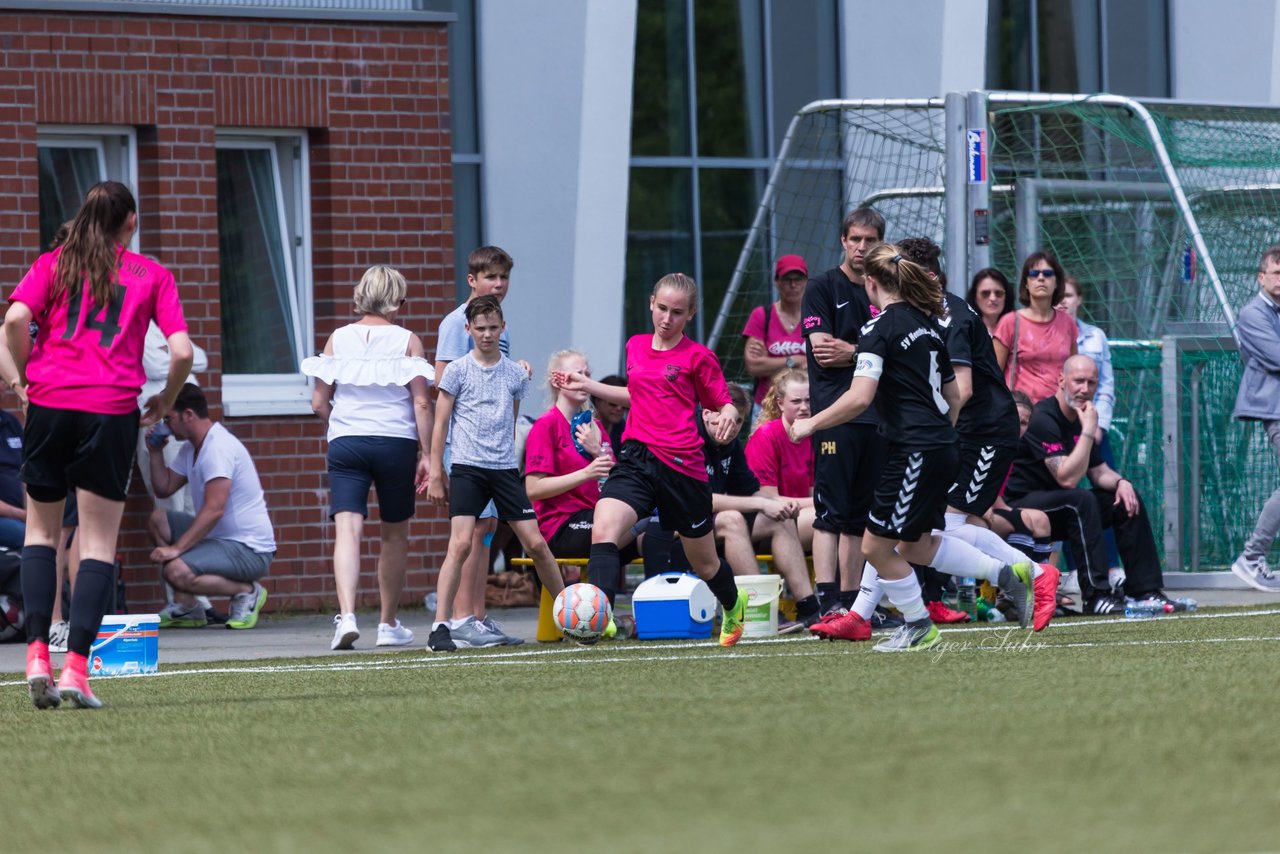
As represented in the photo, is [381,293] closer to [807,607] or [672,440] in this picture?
[672,440]

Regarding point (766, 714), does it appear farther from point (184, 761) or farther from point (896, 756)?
point (184, 761)

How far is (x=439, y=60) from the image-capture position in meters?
14.0

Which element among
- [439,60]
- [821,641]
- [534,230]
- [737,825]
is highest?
[439,60]

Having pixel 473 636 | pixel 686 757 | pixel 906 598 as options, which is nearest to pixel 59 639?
pixel 473 636

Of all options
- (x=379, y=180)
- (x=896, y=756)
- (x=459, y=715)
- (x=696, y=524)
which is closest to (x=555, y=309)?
(x=379, y=180)

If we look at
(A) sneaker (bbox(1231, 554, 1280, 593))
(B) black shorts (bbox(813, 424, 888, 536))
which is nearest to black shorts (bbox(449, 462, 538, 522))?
(B) black shorts (bbox(813, 424, 888, 536))

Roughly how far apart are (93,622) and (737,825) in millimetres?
3679

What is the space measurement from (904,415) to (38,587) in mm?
3499

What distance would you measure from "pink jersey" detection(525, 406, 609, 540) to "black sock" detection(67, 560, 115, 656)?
4.03 metres

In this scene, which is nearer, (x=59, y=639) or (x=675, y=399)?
(x=675, y=399)

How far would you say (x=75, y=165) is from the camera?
13.4 meters

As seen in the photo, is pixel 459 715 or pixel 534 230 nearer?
pixel 459 715

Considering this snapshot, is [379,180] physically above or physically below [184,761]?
above

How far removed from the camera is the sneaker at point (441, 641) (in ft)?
32.7
